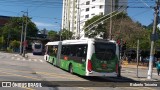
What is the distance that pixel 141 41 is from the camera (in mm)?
59219

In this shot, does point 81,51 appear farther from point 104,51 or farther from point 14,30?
point 14,30

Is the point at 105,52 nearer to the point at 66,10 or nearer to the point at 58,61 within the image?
the point at 58,61

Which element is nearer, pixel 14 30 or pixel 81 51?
pixel 81 51

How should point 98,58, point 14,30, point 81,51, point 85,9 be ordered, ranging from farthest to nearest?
1. point 85,9
2. point 14,30
3. point 81,51
4. point 98,58

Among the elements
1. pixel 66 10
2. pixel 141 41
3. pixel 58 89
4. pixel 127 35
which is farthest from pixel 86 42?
pixel 66 10

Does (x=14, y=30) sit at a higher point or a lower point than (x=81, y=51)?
higher

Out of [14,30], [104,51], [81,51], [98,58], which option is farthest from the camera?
[14,30]

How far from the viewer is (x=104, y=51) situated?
2422 centimetres

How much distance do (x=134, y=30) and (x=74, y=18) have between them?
73.0 m

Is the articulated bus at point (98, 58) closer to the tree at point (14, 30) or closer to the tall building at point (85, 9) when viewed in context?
the tall building at point (85, 9)

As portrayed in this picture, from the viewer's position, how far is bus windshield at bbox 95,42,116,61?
24078 mm

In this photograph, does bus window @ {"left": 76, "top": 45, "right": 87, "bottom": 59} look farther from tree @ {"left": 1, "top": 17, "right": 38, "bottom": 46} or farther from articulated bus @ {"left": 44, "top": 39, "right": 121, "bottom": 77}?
tree @ {"left": 1, "top": 17, "right": 38, "bottom": 46}

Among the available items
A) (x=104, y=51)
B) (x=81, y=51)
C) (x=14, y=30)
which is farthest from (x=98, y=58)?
(x=14, y=30)

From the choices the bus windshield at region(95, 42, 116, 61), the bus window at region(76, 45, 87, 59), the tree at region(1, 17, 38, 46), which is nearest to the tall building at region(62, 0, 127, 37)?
the tree at region(1, 17, 38, 46)
